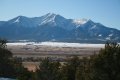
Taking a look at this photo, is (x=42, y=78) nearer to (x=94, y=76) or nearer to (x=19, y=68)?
(x=94, y=76)

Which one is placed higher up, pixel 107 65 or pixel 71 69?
pixel 107 65

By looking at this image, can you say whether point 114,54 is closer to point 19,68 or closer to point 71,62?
point 71,62

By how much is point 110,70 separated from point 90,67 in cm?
156

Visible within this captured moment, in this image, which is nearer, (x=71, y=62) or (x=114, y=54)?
(x=114, y=54)

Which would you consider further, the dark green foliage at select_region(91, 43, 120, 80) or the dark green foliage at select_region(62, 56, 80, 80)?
the dark green foliage at select_region(62, 56, 80, 80)

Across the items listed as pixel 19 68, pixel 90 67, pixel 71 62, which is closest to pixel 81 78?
pixel 90 67

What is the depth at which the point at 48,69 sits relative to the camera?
29188 mm

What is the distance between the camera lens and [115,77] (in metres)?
25.7

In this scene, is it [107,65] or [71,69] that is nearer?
[107,65]

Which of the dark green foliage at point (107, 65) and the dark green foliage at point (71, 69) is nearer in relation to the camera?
the dark green foliage at point (107, 65)

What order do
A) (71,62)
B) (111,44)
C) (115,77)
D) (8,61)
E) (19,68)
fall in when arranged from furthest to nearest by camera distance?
(8,61) < (19,68) < (71,62) < (111,44) < (115,77)

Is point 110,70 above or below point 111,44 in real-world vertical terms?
below

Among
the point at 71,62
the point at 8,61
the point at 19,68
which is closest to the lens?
the point at 71,62

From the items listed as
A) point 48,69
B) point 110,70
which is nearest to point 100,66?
point 110,70
